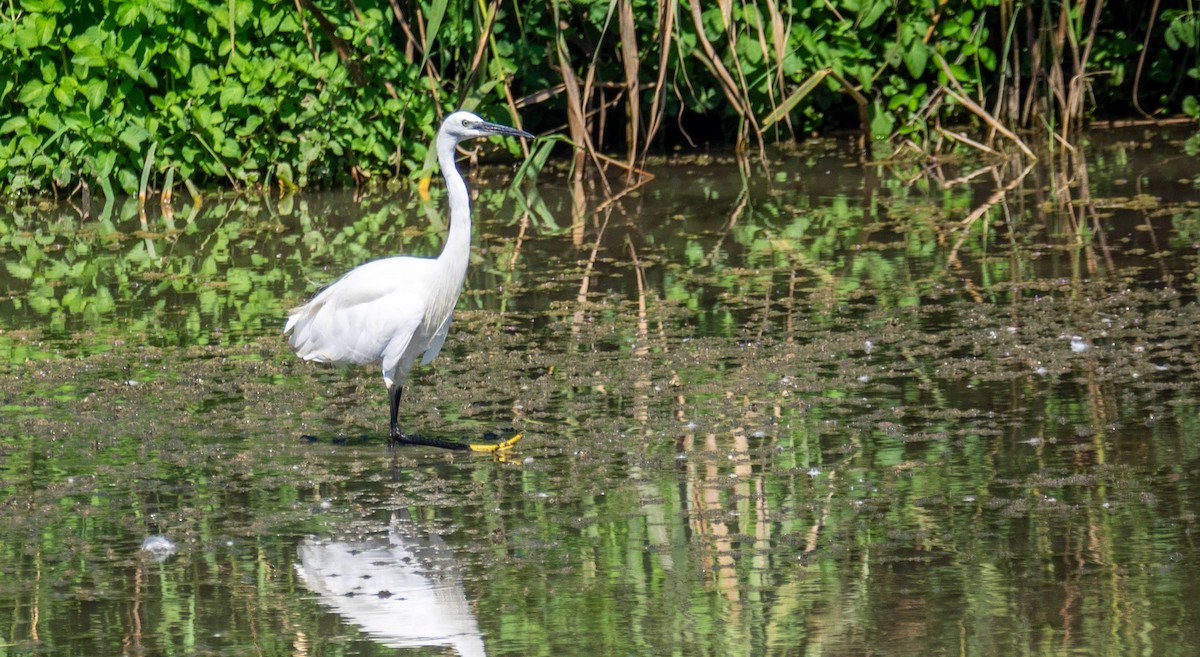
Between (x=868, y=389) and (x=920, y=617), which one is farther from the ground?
(x=868, y=389)

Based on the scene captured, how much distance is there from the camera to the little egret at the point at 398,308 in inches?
225

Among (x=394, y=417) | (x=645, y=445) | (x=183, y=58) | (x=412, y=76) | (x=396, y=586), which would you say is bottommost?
(x=396, y=586)

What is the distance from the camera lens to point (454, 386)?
6.36m

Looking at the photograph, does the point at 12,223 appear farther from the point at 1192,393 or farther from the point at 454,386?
the point at 1192,393

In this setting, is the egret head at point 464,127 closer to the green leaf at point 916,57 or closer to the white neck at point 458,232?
the white neck at point 458,232

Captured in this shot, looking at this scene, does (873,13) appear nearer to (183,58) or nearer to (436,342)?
(183,58)

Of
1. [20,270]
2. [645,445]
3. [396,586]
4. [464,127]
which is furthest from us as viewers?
[20,270]

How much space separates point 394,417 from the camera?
5684 mm

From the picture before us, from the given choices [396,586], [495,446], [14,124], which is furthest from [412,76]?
[396,586]

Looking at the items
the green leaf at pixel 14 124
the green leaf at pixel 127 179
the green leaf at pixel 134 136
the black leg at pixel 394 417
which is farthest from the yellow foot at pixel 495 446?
the green leaf at pixel 14 124

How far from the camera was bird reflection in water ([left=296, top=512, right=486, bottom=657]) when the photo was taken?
3.89m

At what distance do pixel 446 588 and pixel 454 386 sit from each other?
2224 millimetres

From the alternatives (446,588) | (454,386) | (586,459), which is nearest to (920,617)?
(446,588)

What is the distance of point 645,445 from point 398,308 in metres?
1.03
